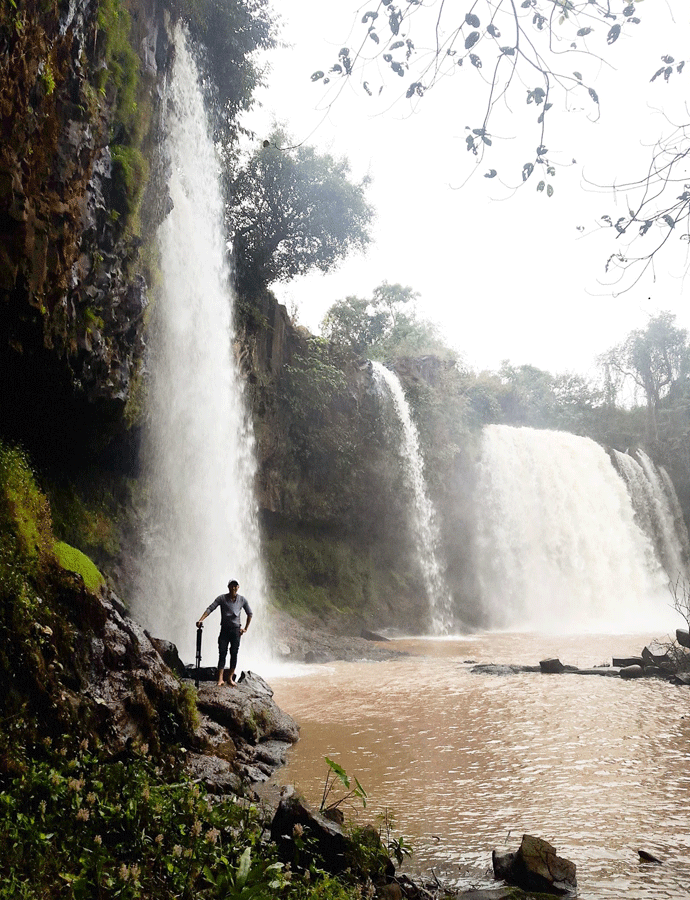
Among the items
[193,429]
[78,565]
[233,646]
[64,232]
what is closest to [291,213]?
[193,429]

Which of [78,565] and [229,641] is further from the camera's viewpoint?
[229,641]

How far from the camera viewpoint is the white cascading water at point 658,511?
98.7 ft

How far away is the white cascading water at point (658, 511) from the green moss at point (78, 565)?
2806 cm

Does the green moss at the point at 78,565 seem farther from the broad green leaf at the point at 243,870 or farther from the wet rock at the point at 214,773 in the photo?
the broad green leaf at the point at 243,870

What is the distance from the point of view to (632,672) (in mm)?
10641

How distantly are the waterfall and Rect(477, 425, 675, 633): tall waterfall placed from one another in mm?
2312

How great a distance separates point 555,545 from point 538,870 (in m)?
23.9

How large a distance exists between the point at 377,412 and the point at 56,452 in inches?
532

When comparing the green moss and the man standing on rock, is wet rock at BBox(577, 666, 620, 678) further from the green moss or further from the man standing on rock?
the green moss

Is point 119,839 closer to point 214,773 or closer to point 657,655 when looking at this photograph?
point 214,773

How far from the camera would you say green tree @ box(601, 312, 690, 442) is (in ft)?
139

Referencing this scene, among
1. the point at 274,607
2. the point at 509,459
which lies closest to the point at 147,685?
the point at 274,607

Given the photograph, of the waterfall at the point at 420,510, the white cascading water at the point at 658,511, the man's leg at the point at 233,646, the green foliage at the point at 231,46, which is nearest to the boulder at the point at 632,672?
the man's leg at the point at 233,646

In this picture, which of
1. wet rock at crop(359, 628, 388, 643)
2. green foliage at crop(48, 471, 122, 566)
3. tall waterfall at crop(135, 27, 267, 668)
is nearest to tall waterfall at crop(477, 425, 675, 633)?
wet rock at crop(359, 628, 388, 643)
